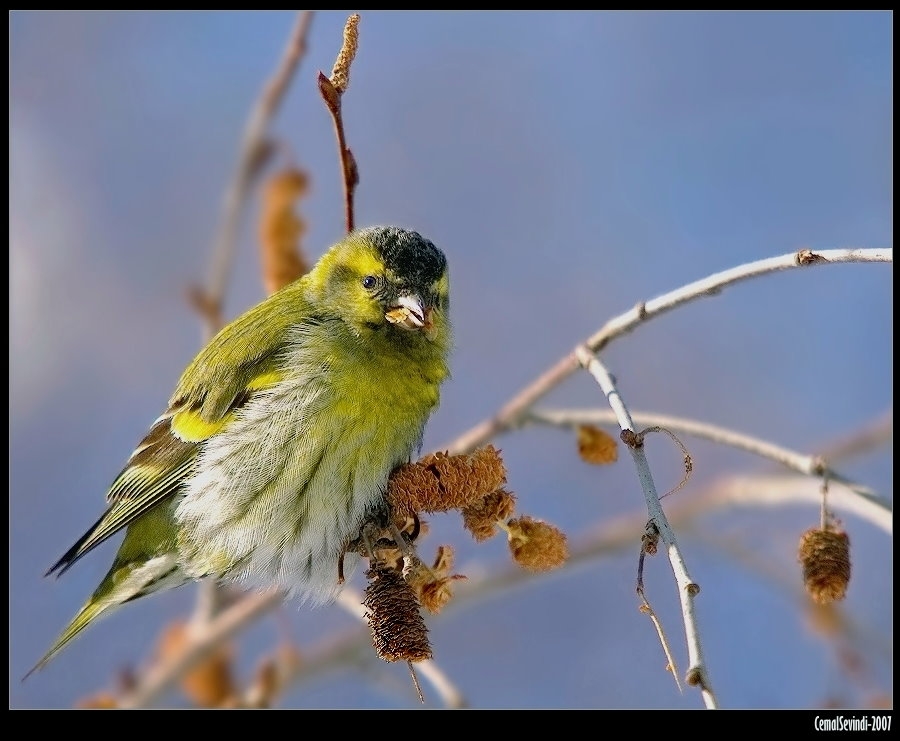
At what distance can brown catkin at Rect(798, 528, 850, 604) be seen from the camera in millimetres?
2564

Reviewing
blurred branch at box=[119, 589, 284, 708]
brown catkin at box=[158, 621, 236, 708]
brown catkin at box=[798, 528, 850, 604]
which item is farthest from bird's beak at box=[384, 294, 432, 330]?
brown catkin at box=[158, 621, 236, 708]

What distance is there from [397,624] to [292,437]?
37.0 inches

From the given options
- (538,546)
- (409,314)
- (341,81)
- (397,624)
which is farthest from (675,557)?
(409,314)

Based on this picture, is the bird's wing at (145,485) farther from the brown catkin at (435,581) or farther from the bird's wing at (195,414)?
the brown catkin at (435,581)

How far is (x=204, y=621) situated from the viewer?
426 centimetres

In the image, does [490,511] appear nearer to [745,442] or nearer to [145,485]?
[745,442]

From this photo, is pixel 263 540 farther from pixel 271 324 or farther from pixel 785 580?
pixel 785 580

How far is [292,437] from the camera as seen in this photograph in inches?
137

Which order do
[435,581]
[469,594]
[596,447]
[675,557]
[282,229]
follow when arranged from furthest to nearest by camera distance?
[469,594] < [282,229] < [596,447] < [435,581] < [675,557]

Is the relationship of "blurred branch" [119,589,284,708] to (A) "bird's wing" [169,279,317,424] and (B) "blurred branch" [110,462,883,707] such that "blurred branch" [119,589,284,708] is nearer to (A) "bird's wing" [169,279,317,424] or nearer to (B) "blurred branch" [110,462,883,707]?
(B) "blurred branch" [110,462,883,707]

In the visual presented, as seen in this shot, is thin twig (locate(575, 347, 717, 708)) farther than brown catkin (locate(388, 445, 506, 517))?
No

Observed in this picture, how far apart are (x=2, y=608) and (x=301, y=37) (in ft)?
9.61

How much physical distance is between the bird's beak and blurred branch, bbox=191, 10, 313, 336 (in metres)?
0.76

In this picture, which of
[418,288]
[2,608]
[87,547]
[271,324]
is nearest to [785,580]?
[418,288]
